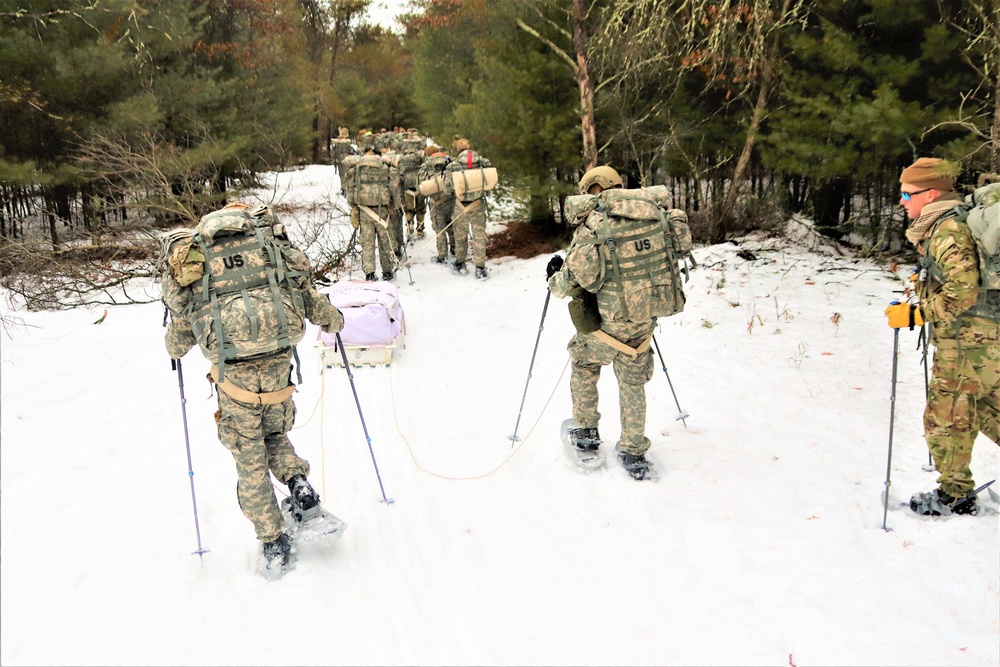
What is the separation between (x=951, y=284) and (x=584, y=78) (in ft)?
25.7

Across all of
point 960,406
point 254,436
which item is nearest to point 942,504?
point 960,406

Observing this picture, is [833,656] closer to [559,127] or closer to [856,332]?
[856,332]

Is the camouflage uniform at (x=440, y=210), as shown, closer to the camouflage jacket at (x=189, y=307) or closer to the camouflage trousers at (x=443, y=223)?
the camouflage trousers at (x=443, y=223)

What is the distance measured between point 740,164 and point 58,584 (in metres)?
10.4

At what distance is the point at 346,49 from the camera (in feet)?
131

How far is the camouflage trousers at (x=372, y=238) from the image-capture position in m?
10.5

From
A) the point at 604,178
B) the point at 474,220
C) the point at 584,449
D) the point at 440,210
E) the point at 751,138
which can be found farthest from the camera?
the point at 440,210

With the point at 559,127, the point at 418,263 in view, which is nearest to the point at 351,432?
the point at 418,263

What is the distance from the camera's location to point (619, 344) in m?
4.56

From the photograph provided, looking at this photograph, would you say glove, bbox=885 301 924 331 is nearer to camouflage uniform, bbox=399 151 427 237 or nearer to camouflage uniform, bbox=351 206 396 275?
camouflage uniform, bbox=351 206 396 275

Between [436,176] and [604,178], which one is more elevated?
[436,176]

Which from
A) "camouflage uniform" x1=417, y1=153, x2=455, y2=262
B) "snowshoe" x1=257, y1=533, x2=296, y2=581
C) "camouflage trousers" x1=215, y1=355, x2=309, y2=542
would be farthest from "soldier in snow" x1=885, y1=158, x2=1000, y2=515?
"camouflage uniform" x1=417, y1=153, x2=455, y2=262

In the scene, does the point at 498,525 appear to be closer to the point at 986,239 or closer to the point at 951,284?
the point at 951,284

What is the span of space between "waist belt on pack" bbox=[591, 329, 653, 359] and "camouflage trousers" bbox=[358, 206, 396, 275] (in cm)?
658
